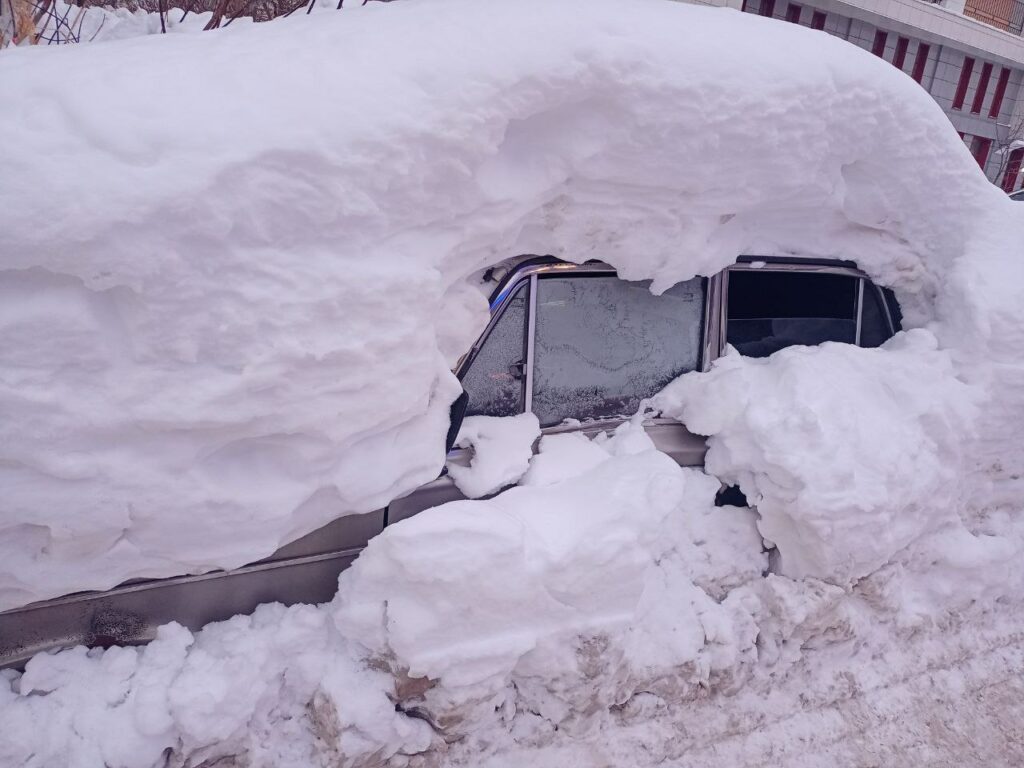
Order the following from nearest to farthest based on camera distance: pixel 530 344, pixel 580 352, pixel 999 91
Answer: pixel 530 344, pixel 580 352, pixel 999 91

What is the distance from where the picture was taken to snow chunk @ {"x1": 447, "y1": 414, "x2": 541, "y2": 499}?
7.38 feet

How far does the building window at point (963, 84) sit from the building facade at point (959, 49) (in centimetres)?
2

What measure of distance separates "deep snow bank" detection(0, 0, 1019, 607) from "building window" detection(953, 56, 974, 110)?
18.9 meters

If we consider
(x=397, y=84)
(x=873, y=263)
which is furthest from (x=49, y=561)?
(x=873, y=263)

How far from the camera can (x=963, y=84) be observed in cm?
1727

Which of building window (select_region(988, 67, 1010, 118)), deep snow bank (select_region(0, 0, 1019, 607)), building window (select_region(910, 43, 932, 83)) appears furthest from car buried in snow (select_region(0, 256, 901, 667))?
building window (select_region(988, 67, 1010, 118))

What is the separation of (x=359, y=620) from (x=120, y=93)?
1.48m

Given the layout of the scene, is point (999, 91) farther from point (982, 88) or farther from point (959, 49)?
point (959, 49)

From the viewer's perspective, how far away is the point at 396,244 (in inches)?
74.2

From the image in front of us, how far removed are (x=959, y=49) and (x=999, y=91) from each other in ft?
8.54

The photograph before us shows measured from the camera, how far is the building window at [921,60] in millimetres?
16281

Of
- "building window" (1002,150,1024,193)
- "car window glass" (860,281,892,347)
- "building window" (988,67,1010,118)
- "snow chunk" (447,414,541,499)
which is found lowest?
"building window" (1002,150,1024,193)

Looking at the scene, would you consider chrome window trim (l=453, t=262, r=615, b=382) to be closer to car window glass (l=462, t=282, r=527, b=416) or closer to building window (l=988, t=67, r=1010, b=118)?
car window glass (l=462, t=282, r=527, b=416)

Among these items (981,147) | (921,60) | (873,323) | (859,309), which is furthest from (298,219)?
(981,147)
